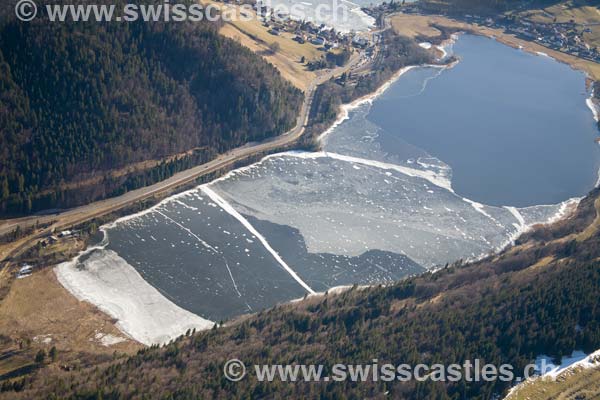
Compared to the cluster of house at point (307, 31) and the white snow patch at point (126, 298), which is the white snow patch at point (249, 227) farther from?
the cluster of house at point (307, 31)

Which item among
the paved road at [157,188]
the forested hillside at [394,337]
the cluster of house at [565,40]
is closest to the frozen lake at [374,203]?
the paved road at [157,188]

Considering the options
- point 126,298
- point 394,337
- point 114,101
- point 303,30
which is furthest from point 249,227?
point 303,30

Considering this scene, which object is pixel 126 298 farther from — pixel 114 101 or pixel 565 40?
pixel 565 40

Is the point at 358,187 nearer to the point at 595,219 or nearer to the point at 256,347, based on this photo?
the point at 595,219

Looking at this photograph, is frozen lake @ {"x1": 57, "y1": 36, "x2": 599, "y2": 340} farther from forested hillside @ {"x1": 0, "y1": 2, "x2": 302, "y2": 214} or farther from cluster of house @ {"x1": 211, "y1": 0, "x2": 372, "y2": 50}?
cluster of house @ {"x1": 211, "y1": 0, "x2": 372, "y2": 50}

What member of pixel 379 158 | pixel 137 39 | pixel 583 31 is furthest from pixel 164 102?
pixel 583 31

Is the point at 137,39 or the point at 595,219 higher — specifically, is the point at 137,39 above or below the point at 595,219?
above
